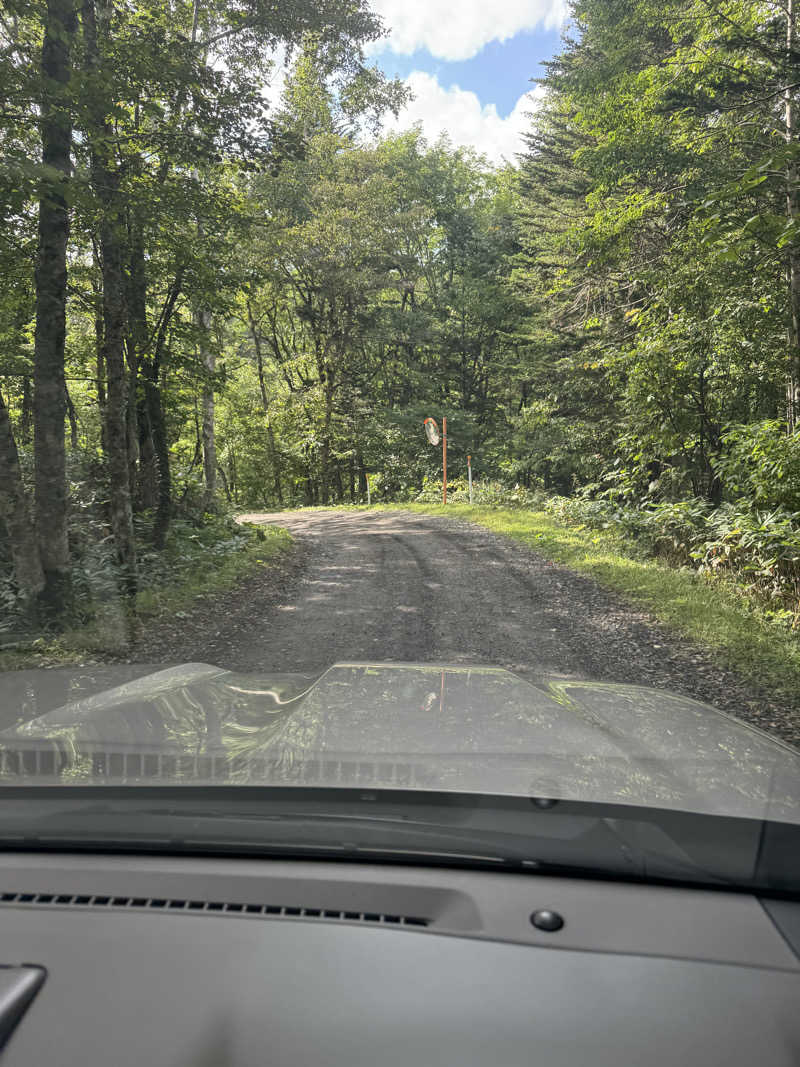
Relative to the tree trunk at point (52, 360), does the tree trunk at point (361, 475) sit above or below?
below

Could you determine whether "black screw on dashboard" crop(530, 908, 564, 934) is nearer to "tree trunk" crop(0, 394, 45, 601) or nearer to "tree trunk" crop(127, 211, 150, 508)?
"tree trunk" crop(0, 394, 45, 601)

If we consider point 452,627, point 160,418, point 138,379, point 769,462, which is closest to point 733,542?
point 769,462

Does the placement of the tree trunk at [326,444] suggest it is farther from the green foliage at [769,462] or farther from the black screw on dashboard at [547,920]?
the black screw on dashboard at [547,920]

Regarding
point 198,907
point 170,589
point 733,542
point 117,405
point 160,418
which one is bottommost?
point 170,589

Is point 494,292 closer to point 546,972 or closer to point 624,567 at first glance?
point 624,567

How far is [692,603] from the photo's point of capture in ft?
24.6

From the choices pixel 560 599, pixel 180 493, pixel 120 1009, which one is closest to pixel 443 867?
pixel 120 1009

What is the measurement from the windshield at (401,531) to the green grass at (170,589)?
0.07 meters

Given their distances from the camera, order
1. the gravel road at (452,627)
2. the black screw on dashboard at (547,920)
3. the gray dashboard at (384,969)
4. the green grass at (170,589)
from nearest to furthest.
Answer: the gray dashboard at (384,969), the black screw on dashboard at (547,920), the gravel road at (452,627), the green grass at (170,589)

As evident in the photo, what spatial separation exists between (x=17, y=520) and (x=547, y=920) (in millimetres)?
7540

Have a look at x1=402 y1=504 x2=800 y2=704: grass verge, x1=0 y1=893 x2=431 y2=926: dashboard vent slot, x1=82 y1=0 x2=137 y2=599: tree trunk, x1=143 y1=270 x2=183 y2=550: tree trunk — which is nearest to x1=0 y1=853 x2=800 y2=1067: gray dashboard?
x1=0 y1=893 x2=431 y2=926: dashboard vent slot

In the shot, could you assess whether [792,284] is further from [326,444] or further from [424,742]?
[326,444]

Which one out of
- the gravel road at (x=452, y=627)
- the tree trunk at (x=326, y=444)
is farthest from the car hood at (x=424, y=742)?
the tree trunk at (x=326, y=444)

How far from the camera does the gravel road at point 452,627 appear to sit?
18.2ft
